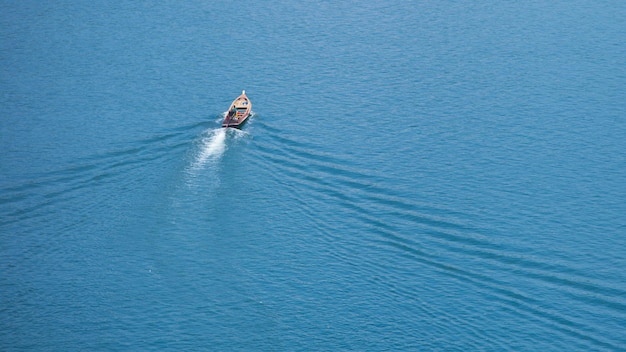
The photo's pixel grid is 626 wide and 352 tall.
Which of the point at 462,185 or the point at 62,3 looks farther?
the point at 62,3

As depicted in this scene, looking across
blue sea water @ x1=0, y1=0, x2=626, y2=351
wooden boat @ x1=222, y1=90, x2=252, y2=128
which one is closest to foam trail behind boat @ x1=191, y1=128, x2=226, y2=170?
blue sea water @ x1=0, y1=0, x2=626, y2=351

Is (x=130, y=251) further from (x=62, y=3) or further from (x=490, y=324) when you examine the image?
(x=62, y=3)

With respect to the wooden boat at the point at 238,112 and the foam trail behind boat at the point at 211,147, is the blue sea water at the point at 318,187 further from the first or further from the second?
the wooden boat at the point at 238,112

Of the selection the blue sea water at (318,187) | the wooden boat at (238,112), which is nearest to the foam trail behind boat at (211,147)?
the blue sea water at (318,187)

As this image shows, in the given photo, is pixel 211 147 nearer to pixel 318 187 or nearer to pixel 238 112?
pixel 238 112

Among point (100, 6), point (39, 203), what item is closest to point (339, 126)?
point (39, 203)

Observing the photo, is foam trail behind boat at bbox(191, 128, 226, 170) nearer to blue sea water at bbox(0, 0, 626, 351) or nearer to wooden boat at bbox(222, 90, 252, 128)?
blue sea water at bbox(0, 0, 626, 351)
